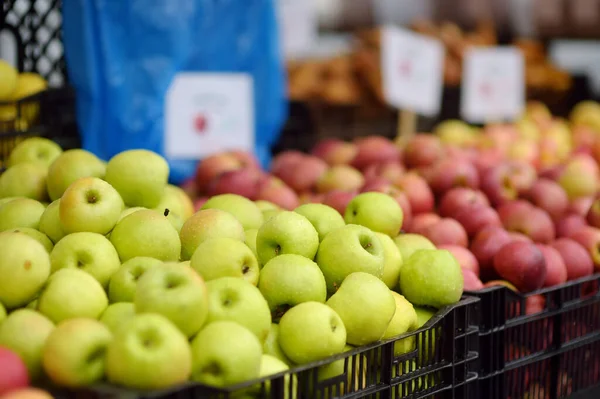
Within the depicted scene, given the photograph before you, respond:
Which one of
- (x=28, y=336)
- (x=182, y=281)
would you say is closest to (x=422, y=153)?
(x=182, y=281)

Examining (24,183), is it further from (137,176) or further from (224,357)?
(224,357)

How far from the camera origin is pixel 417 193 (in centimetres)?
226

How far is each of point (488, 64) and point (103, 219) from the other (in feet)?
9.21

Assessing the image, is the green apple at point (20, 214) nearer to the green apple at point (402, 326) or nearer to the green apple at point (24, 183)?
the green apple at point (24, 183)

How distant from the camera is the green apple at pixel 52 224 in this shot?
150 centimetres

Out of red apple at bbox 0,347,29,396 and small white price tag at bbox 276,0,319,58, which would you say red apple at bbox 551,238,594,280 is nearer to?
red apple at bbox 0,347,29,396

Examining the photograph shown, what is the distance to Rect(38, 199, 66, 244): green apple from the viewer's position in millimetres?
1498

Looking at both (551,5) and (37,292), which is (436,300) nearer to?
(37,292)

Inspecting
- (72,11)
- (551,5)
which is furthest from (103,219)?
(551,5)

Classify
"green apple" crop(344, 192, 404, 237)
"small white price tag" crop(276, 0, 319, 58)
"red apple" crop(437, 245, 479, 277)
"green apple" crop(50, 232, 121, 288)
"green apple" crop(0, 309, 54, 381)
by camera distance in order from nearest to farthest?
"green apple" crop(0, 309, 54, 381) < "green apple" crop(50, 232, 121, 288) < "green apple" crop(344, 192, 404, 237) < "red apple" crop(437, 245, 479, 277) < "small white price tag" crop(276, 0, 319, 58)

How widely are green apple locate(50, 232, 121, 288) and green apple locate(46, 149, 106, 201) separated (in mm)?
308

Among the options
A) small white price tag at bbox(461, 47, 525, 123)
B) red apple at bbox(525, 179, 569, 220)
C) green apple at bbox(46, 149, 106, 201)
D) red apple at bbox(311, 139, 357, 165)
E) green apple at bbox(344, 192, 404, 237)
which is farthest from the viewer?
small white price tag at bbox(461, 47, 525, 123)

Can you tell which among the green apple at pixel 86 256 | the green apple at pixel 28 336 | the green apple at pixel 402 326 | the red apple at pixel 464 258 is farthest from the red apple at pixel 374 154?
the green apple at pixel 28 336

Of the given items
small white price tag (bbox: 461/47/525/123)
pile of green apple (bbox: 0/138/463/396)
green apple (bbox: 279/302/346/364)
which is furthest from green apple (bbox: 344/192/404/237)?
small white price tag (bbox: 461/47/525/123)
